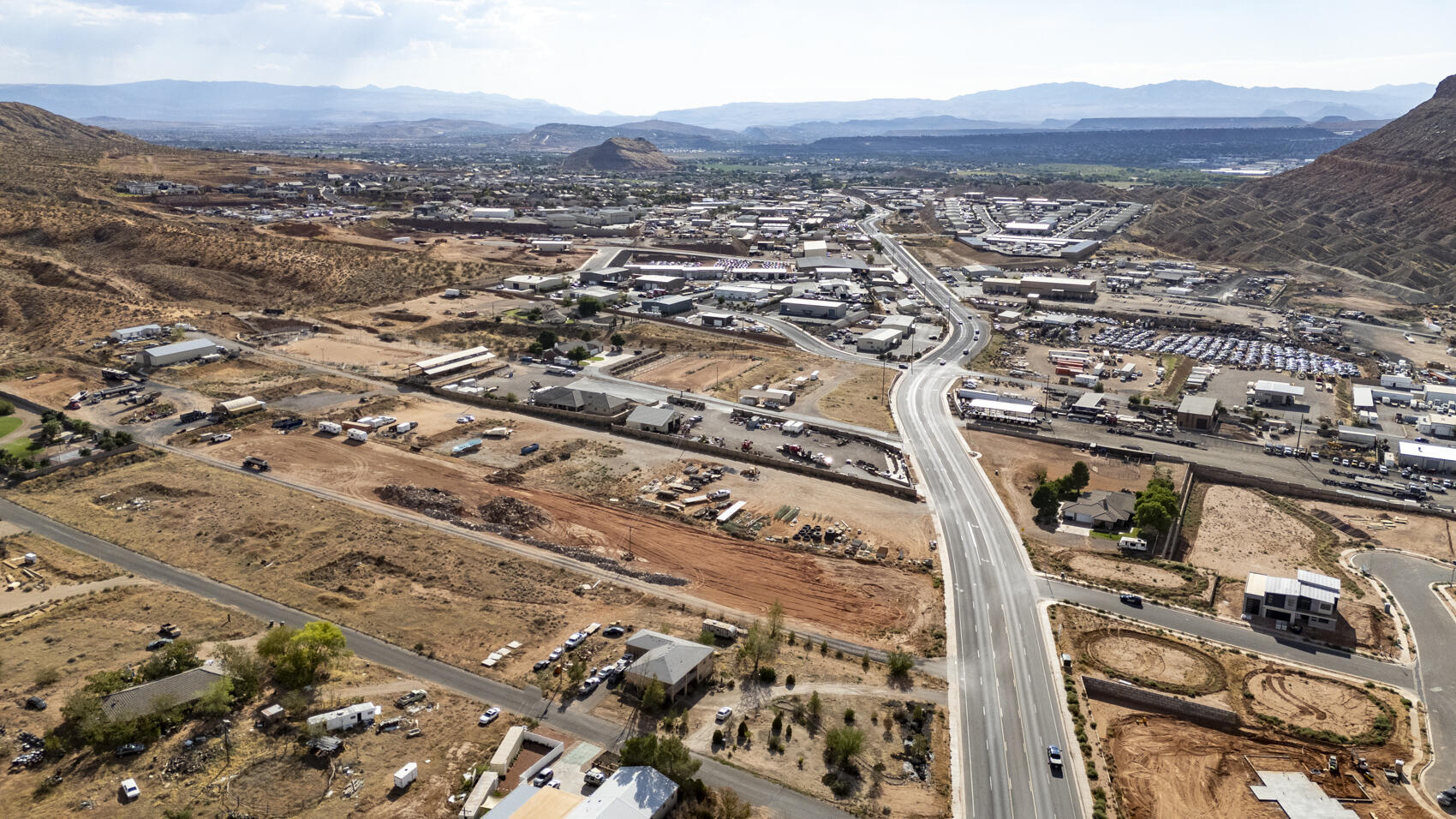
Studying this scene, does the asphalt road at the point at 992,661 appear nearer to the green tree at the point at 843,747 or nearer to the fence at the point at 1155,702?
the fence at the point at 1155,702

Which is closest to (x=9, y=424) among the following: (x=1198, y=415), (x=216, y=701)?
(x=216, y=701)

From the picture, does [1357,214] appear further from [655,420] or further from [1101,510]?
[655,420]

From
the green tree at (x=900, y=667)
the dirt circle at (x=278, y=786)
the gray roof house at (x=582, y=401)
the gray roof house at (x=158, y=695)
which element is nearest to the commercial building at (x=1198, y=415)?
the green tree at (x=900, y=667)

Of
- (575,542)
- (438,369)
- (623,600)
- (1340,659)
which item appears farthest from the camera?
(438,369)

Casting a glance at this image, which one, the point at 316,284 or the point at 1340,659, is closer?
the point at 1340,659

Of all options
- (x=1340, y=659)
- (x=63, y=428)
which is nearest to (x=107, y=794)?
(x=63, y=428)

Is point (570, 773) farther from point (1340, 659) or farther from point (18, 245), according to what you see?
point (18, 245)

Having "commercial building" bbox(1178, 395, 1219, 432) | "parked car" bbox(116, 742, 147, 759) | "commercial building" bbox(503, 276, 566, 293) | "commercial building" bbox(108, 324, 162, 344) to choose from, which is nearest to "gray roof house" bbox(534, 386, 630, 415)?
"parked car" bbox(116, 742, 147, 759)
